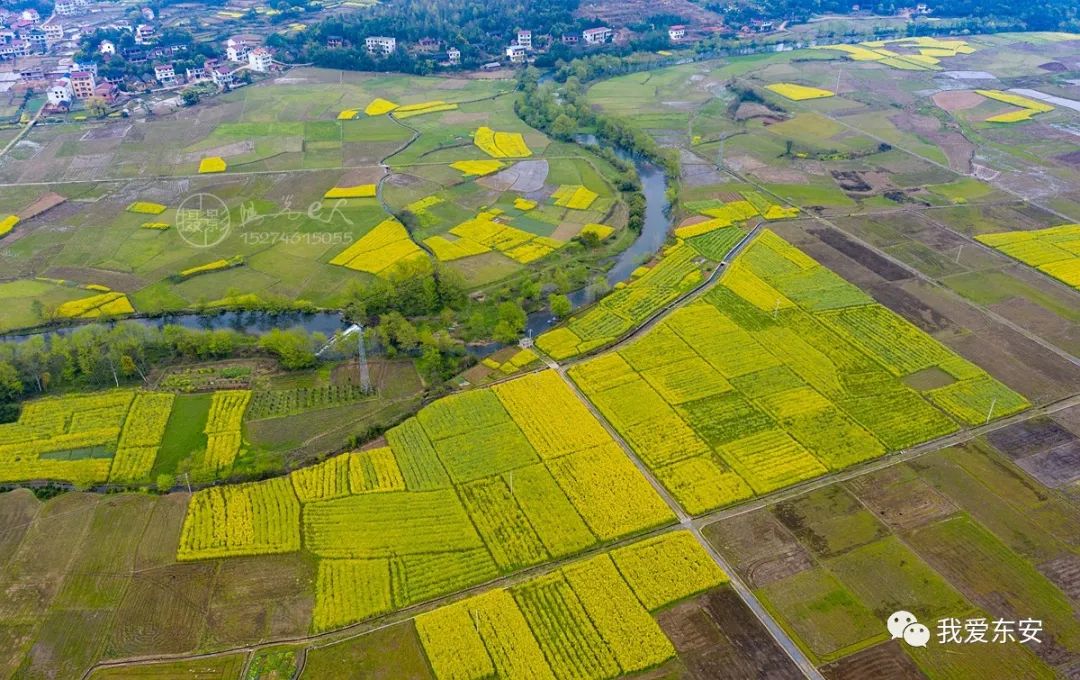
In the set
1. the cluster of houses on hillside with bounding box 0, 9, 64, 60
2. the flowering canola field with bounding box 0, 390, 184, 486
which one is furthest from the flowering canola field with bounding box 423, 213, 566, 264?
the cluster of houses on hillside with bounding box 0, 9, 64, 60

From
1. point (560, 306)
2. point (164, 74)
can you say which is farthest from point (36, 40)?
point (560, 306)

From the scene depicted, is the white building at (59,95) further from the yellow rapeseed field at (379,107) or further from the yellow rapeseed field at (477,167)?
the yellow rapeseed field at (477,167)

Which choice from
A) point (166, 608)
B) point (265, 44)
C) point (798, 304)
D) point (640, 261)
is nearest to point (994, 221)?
point (798, 304)

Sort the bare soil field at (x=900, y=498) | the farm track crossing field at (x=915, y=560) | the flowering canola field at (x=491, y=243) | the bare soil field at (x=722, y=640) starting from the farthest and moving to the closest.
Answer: the flowering canola field at (x=491, y=243)
the bare soil field at (x=900, y=498)
the farm track crossing field at (x=915, y=560)
the bare soil field at (x=722, y=640)

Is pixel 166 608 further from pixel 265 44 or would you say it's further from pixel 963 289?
pixel 265 44

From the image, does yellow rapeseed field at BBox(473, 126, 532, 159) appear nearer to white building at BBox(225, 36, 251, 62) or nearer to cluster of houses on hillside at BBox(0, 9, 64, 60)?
white building at BBox(225, 36, 251, 62)

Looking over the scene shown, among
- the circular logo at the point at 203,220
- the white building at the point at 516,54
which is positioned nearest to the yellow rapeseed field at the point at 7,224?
the circular logo at the point at 203,220

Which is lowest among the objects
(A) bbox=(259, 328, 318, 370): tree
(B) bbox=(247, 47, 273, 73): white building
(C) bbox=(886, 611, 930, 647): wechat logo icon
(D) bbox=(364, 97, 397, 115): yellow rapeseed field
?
(C) bbox=(886, 611, 930, 647): wechat logo icon
